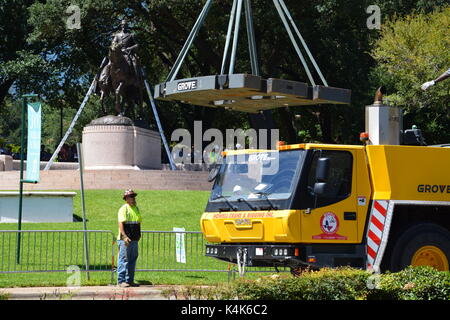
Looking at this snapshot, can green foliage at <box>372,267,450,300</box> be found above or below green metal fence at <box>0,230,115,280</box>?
above

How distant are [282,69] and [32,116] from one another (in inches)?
1380

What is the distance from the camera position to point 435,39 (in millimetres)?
38531

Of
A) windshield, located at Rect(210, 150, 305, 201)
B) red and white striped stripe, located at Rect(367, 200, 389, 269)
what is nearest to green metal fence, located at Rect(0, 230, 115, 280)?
windshield, located at Rect(210, 150, 305, 201)

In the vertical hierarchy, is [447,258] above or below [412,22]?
below

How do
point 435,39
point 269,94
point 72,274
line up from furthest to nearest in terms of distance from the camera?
point 435,39 → point 269,94 → point 72,274

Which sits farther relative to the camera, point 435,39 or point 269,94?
point 435,39

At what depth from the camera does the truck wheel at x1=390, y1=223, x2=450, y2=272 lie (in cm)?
1397

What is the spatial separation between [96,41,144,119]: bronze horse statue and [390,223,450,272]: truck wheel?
2526 centimetres

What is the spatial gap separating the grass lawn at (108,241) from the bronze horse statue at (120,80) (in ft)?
24.8

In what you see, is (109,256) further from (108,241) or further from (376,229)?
(376,229)

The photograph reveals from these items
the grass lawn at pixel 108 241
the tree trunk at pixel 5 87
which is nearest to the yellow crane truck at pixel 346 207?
the grass lawn at pixel 108 241

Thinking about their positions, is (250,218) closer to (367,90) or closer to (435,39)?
(435,39)

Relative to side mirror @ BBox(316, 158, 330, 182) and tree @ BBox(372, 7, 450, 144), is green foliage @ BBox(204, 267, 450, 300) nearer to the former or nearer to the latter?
side mirror @ BBox(316, 158, 330, 182)
